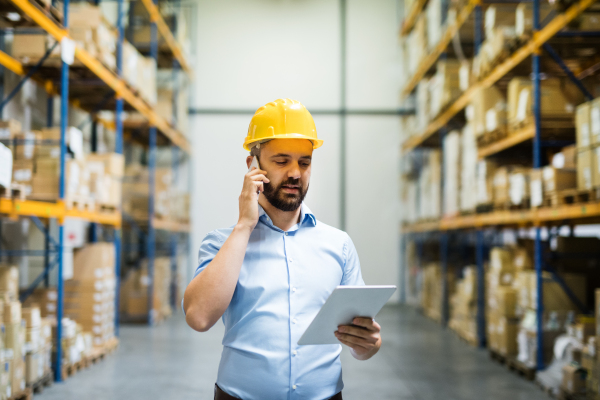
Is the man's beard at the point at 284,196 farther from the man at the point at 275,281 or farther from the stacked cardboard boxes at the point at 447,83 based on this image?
the stacked cardboard boxes at the point at 447,83

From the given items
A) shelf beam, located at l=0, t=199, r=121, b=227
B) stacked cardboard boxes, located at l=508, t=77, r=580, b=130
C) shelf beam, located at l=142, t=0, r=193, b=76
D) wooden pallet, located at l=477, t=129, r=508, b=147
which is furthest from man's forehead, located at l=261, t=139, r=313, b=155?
shelf beam, located at l=142, t=0, r=193, b=76

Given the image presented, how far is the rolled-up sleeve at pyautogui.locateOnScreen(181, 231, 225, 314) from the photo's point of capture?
187 cm

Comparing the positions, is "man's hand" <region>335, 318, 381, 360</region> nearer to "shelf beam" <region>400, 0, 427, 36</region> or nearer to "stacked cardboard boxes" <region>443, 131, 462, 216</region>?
"stacked cardboard boxes" <region>443, 131, 462, 216</region>

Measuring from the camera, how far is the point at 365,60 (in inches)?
566

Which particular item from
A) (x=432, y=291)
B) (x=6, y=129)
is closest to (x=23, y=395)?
(x=6, y=129)

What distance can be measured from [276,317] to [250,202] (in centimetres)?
38

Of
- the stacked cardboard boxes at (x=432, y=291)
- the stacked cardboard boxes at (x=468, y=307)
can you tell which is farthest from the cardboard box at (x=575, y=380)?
the stacked cardboard boxes at (x=432, y=291)

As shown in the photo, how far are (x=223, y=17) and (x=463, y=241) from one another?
8213 millimetres

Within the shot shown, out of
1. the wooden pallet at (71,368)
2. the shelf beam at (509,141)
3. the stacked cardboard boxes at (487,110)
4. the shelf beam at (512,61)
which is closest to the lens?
the shelf beam at (512,61)

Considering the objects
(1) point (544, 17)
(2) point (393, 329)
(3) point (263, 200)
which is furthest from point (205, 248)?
(2) point (393, 329)

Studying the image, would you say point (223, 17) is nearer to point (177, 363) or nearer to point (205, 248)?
point (177, 363)

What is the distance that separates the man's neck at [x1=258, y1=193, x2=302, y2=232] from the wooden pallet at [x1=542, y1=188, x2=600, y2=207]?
3.74m

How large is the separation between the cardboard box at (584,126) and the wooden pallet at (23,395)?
542cm

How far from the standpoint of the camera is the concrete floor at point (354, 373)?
5.50 metres
